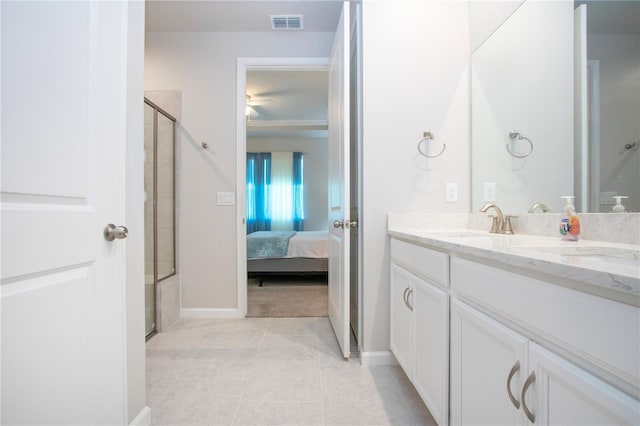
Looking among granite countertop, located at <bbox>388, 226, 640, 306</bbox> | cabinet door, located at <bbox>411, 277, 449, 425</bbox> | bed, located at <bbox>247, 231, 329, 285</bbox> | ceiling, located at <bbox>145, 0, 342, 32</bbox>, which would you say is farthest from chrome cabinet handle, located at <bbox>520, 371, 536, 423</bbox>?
bed, located at <bbox>247, 231, 329, 285</bbox>

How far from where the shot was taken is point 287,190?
652cm

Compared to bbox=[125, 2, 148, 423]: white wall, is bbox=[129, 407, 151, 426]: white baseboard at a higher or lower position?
lower

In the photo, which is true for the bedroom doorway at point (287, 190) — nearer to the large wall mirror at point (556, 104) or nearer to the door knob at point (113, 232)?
the large wall mirror at point (556, 104)

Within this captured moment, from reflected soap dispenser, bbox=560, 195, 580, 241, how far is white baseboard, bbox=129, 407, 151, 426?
1.87m

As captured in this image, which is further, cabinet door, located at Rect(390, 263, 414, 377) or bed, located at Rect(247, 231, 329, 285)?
bed, located at Rect(247, 231, 329, 285)

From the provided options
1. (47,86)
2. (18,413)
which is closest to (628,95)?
(47,86)

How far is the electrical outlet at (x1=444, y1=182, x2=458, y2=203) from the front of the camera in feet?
5.84

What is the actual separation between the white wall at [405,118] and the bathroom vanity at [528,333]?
1.55 feet

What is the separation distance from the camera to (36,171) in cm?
72

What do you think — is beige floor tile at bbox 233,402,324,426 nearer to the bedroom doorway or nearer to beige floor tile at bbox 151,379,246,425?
beige floor tile at bbox 151,379,246,425

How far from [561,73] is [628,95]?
33cm

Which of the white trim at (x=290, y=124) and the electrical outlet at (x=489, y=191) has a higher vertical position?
the white trim at (x=290, y=124)

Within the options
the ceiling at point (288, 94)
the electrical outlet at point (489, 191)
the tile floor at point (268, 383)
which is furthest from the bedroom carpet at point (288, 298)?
the ceiling at point (288, 94)

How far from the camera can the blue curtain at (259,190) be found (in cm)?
635
